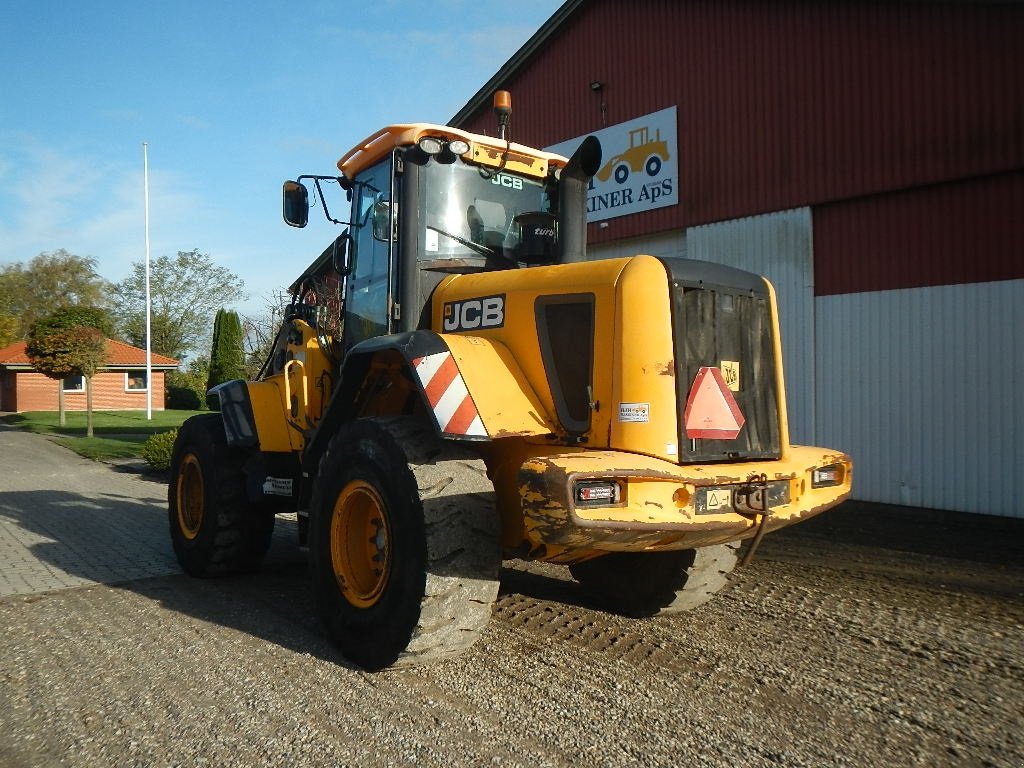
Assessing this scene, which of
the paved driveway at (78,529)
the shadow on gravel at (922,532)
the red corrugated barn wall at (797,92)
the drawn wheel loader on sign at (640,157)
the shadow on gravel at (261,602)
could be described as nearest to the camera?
the shadow on gravel at (261,602)

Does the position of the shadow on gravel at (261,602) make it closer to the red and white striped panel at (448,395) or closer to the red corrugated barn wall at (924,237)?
the red and white striped panel at (448,395)

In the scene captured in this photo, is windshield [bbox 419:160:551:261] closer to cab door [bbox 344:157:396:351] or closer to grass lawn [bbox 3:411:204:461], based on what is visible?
cab door [bbox 344:157:396:351]

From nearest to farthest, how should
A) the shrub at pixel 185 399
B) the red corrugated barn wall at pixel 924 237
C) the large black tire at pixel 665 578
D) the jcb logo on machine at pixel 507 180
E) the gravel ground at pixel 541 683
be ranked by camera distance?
the gravel ground at pixel 541 683, the large black tire at pixel 665 578, the jcb logo on machine at pixel 507 180, the red corrugated barn wall at pixel 924 237, the shrub at pixel 185 399

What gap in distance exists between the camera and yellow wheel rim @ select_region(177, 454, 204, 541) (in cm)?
659

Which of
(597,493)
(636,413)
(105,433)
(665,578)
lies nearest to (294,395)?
(665,578)

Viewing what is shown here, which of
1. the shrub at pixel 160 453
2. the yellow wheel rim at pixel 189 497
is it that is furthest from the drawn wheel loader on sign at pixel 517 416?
the shrub at pixel 160 453

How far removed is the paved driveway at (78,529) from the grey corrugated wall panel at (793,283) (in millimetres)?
7524

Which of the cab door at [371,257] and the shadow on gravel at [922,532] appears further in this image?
the shadow on gravel at [922,532]

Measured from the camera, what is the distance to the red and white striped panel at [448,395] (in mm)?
3836

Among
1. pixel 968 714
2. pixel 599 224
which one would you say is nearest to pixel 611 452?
pixel 968 714

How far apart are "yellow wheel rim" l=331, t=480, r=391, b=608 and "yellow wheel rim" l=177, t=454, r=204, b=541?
2.48 m

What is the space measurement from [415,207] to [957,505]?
7319 mm

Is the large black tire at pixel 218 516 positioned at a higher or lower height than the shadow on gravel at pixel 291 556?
higher

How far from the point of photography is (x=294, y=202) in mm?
5531
